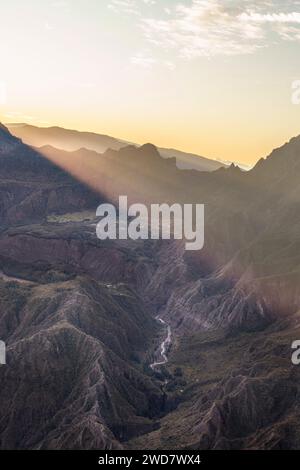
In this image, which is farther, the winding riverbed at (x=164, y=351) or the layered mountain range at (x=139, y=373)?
the winding riverbed at (x=164, y=351)

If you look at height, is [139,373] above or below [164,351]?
below

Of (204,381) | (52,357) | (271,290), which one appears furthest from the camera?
(271,290)

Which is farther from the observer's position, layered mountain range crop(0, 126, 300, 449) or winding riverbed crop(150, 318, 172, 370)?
winding riverbed crop(150, 318, 172, 370)

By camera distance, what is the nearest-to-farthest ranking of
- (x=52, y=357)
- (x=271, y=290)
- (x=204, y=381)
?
(x=52, y=357) → (x=204, y=381) → (x=271, y=290)

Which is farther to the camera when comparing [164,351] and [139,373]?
[164,351]

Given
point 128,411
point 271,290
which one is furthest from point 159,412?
point 271,290
